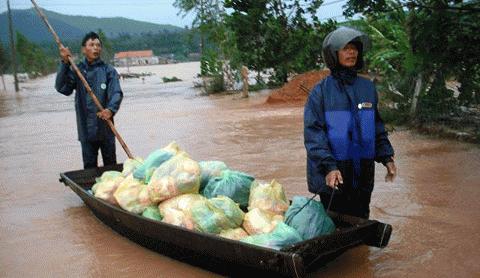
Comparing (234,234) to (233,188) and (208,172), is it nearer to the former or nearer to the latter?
(233,188)

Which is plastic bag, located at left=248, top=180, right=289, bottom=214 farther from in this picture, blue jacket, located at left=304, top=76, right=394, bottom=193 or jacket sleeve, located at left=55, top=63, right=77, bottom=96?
jacket sleeve, located at left=55, top=63, right=77, bottom=96

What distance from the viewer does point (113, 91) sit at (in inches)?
235

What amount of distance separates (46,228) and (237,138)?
5.82m

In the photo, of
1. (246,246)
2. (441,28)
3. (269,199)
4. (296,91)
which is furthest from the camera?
(296,91)

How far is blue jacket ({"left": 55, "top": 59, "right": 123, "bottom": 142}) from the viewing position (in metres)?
5.97

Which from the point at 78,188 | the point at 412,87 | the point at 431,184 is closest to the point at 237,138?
the point at 412,87

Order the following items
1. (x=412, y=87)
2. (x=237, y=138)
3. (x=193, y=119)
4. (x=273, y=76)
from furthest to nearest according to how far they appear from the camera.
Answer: (x=273, y=76)
(x=193, y=119)
(x=237, y=138)
(x=412, y=87)

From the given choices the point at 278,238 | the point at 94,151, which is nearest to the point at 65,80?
the point at 94,151

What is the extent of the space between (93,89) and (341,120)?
137 inches

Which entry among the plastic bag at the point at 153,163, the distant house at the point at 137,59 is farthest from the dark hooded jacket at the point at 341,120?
the distant house at the point at 137,59

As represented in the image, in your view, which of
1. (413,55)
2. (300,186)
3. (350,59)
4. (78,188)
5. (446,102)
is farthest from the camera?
(446,102)

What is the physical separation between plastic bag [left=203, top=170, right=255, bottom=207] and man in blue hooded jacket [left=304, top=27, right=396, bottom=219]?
97 cm

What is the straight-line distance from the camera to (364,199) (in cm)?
379

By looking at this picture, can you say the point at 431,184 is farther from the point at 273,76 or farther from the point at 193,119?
the point at 273,76
